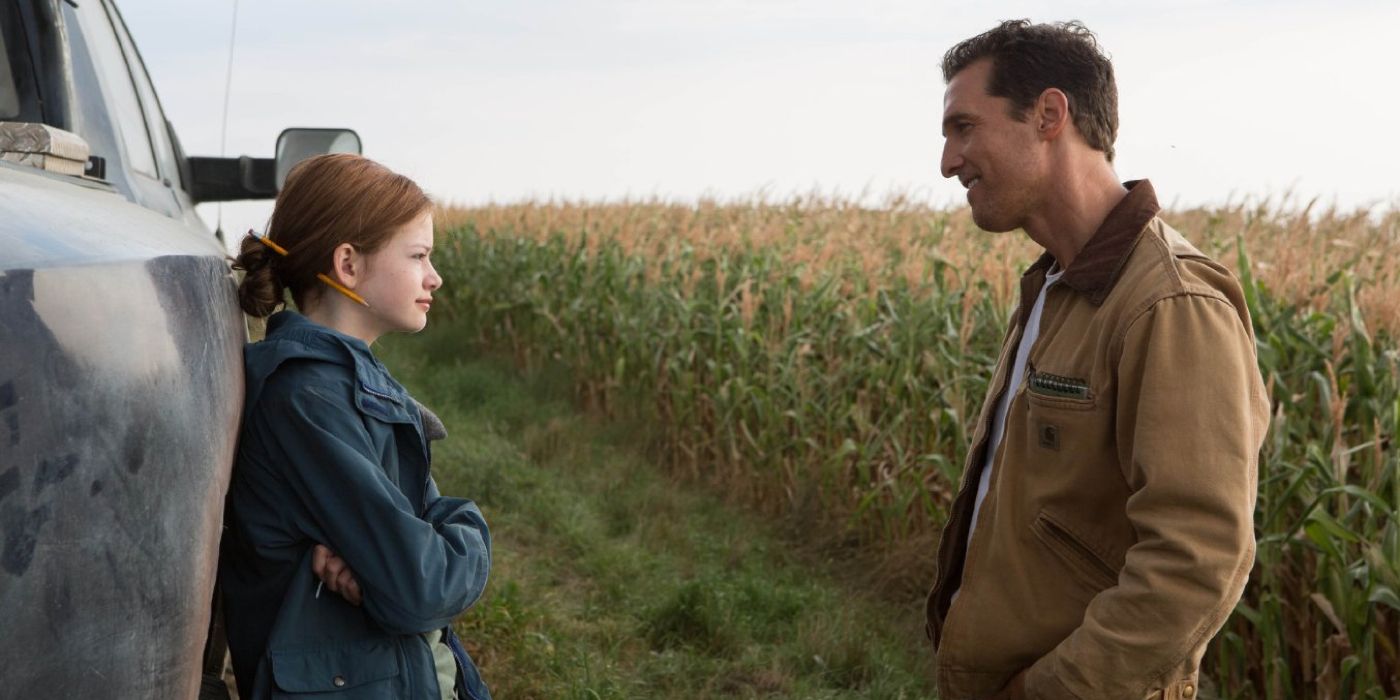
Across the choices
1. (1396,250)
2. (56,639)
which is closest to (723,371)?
(1396,250)

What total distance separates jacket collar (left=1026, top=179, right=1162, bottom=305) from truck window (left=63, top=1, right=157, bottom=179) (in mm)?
1924

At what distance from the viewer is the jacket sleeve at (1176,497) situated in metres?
1.93

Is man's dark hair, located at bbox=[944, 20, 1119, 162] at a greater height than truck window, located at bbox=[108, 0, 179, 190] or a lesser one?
greater

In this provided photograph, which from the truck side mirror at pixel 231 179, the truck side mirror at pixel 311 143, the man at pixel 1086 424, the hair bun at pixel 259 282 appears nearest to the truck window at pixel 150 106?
the truck side mirror at pixel 231 179

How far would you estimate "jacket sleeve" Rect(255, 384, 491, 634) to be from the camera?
183 centimetres

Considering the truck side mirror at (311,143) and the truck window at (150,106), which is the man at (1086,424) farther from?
the truck window at (150,106)

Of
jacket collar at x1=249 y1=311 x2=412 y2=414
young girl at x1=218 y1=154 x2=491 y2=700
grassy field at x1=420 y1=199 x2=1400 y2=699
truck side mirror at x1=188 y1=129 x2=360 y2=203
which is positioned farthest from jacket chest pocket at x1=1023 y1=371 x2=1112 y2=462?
truck side mirror at x1=188 y1=129 x2=360 y2=203

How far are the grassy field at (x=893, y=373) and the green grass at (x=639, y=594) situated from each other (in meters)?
0.31

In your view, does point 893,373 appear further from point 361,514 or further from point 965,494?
point 361,514

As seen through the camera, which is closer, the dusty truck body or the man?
the dusty truck body

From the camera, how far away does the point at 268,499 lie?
189cm

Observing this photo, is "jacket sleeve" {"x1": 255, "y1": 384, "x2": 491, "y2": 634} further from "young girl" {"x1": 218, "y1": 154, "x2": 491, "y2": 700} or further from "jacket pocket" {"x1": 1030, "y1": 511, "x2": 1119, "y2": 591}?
"jacket pocket" {"x1": 1030, "y1": 511, "x2": 1119, "y2": 591}

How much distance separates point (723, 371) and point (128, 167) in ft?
17.6

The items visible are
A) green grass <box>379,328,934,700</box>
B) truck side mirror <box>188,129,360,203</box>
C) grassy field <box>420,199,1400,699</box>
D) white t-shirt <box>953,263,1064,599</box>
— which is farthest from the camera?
green grass <box>379,328,934,700</box>
